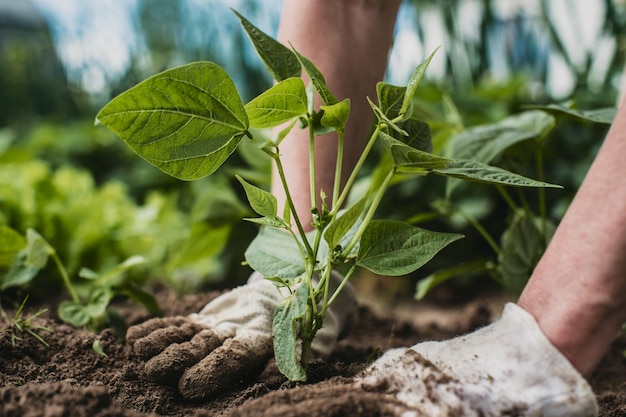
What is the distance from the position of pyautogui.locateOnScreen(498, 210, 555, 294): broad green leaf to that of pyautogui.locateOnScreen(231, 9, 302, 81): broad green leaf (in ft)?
1.80

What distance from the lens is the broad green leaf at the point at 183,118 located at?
25.9 inches

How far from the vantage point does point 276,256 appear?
0.83 metres

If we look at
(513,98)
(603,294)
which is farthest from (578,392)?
(513,98)

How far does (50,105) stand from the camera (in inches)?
142

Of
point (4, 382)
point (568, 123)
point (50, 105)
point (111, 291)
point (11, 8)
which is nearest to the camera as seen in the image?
point (4, 382)

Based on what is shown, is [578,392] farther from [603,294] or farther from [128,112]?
[128,112]

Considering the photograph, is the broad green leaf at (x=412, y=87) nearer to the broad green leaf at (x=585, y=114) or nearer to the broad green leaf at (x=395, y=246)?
the broad green leaf at (x=395, y=246)

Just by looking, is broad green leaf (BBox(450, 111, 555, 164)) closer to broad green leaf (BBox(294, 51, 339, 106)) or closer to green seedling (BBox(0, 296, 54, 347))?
broad green leaf (BBox(294, 51, 339, 106))

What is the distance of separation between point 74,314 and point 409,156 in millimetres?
659

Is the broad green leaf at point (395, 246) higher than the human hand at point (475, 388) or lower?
higher

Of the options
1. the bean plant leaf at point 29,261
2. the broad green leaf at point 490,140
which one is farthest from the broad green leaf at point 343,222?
the bean plant leaf at point 29,261

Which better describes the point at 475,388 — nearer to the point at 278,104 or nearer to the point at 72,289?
the point at 278,104

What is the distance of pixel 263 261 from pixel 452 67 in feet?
5.99

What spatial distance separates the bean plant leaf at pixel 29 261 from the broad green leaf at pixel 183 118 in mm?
505
